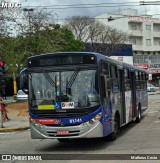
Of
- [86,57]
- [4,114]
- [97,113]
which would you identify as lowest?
[4,114]

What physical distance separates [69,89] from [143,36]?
255ft

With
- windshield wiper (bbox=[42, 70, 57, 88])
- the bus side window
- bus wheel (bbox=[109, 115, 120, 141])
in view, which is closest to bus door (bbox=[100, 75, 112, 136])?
bus wheel (bbox=[109, 115, 120, 141])

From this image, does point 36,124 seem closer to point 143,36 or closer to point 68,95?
point 68,95

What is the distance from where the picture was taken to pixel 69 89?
11.4 metres

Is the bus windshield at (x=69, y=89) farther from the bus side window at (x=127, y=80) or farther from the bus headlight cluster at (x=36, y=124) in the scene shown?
the bus side window at (x=127, y=80)

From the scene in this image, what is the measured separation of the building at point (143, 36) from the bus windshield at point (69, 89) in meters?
71.3

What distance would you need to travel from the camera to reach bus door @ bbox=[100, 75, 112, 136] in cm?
1166

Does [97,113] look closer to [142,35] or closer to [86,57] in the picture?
[86,57]

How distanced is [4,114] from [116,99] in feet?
41.9

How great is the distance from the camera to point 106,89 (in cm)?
1212

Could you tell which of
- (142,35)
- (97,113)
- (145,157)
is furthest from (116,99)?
(142,35)

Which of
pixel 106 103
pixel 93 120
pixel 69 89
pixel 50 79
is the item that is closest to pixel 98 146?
pixel 93 120

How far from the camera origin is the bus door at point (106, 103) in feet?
38.3

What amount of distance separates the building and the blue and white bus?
7108 cm
